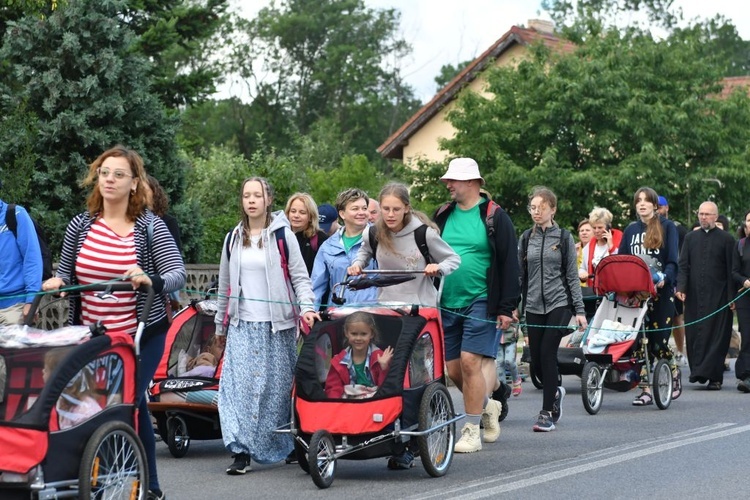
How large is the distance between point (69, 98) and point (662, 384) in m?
8.96

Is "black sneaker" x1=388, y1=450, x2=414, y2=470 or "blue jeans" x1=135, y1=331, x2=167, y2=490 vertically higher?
"blue jeans" x1=135, y1=331, x2=167, y2=490

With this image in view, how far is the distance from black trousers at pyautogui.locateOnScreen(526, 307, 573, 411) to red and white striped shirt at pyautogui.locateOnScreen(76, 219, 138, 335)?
4752 mm

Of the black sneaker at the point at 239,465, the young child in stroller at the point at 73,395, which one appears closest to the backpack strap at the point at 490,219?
the black sneaker at the point at 239,465

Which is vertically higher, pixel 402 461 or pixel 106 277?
pixel 106 277

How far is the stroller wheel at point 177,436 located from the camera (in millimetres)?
9961

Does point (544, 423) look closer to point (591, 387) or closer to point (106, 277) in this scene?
point (591, 387)

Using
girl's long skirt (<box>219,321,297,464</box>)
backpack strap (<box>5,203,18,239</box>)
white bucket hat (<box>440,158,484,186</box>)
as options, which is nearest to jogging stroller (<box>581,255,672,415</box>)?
white bucket hat (<box>440,158,484,186</box>)

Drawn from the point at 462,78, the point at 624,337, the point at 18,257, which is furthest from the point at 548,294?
the point at 462,78

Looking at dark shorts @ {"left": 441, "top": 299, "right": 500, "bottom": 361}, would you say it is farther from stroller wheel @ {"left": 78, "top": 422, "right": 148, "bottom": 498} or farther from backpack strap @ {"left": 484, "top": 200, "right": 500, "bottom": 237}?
stroller wheel @ {"left": 78, "top": 422, "right": 148, "bottom": 498}

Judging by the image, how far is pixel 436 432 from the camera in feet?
28.9

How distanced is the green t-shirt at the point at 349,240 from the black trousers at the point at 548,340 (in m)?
1.63

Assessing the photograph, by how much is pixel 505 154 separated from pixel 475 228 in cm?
2369

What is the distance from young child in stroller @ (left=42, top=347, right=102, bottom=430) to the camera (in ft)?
20.6

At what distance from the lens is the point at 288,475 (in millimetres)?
8992
